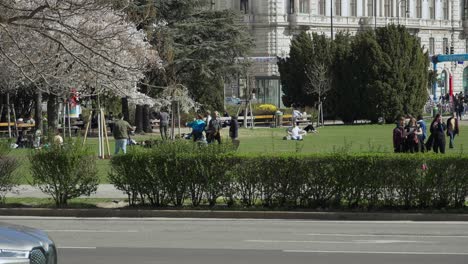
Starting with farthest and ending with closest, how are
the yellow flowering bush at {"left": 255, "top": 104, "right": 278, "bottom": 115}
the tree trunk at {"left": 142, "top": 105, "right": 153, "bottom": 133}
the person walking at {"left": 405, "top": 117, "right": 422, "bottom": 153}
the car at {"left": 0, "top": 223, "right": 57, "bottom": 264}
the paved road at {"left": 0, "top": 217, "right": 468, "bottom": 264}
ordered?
the yellow flowering bush at {"left": 255, "top": 104, "right": 278, "bottom": 115} → the tree trunk at {"left": 142, "top": 105, "right": 153, "bottom": 133} → the person walking at {"left": 405, "top": 117, "right": 422, "bottom": 153} → the paved road at {"left": 0, "top": 217, "right": 468, "bottom": 264} → the car at {"left": 0, "top": 223, "right": 57, "bottom": 264}

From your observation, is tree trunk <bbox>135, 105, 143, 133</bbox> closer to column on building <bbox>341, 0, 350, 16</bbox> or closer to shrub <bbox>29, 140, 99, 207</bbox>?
shrub <bbox>29, 140, 99, 207</bbox>

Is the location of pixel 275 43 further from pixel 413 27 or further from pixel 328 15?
pixel 413 27

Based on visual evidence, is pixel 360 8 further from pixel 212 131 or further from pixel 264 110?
pixel 212 131

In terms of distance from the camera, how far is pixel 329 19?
109625 mm

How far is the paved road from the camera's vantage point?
1339 cm

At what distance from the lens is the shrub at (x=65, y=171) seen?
20.8 metres

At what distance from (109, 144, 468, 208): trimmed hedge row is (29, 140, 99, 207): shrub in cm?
66

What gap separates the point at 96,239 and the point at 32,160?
5.63 m

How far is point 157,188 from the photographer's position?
66.9 feet

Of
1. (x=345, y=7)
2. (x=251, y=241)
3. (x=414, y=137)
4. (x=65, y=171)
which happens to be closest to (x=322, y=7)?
(x=345, y=7)

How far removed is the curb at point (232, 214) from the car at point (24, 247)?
1068 centimetres

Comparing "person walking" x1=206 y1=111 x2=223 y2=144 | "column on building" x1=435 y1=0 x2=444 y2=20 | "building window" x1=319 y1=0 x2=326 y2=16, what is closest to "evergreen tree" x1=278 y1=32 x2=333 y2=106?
"building window" x1=319 y1=0 x2=326 y2=16

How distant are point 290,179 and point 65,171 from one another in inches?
188

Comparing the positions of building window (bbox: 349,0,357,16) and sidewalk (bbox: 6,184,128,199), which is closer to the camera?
sidewalk (bbox: 6,184,128,199)
